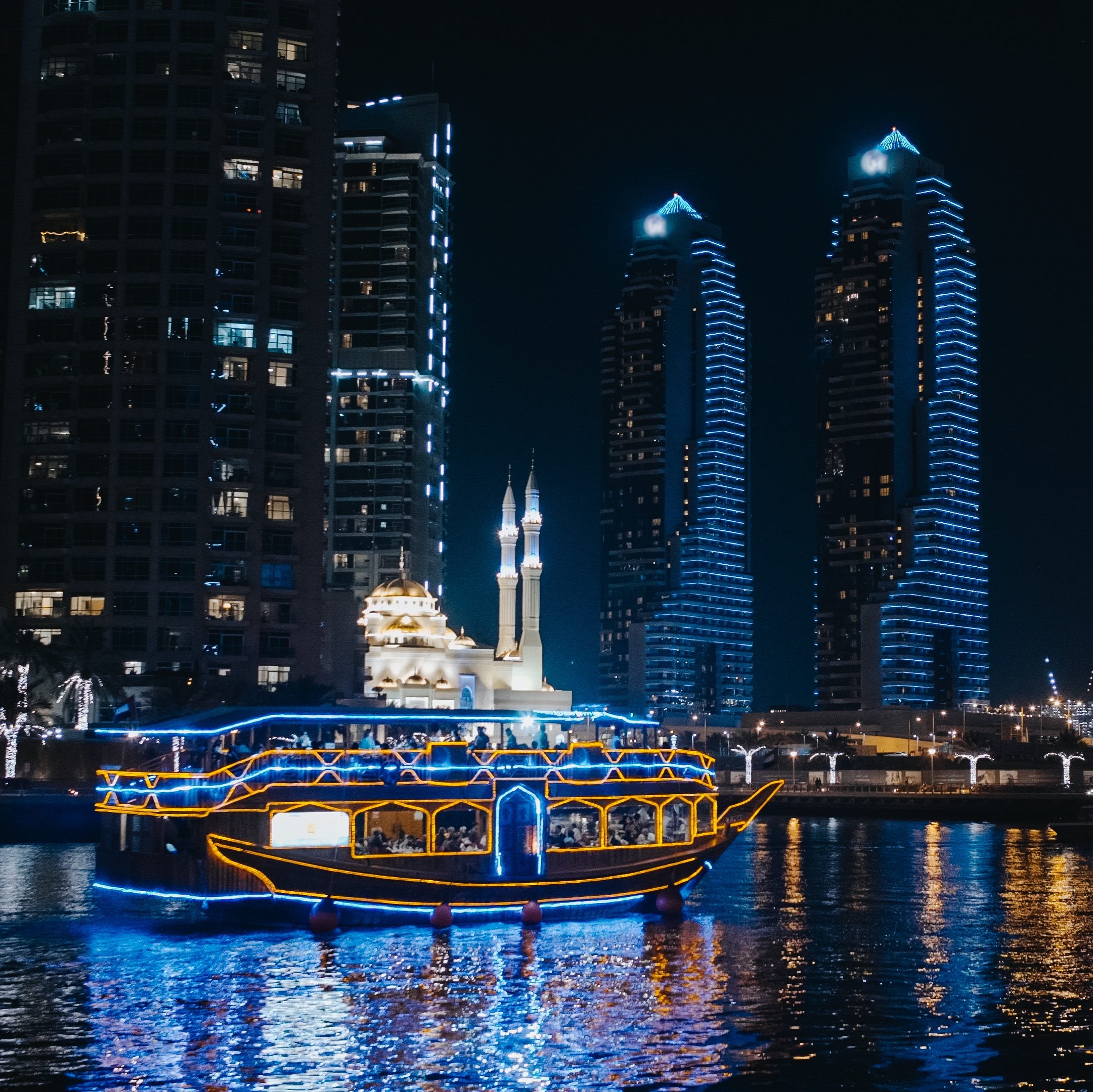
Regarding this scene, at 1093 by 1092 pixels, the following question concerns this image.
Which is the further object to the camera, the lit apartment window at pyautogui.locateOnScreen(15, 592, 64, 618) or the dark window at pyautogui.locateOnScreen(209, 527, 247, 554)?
the dark window at pyautogui.locateOnScreen(209, 527, 247, 554)

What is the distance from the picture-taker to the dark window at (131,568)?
106562 mm

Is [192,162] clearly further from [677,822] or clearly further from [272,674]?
[677,822]

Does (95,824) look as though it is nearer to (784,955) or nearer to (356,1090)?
(784,955)

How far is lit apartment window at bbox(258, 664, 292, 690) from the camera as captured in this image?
359ft

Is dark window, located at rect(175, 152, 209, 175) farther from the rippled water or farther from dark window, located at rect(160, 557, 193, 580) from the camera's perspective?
the rippled water

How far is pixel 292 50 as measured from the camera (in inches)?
4555

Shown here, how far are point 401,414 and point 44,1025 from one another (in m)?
137

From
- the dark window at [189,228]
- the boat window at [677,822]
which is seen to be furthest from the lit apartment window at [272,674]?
the boat window at [677,822]

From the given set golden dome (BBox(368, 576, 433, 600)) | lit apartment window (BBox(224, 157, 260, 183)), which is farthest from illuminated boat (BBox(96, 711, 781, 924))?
golden dome (BBox(368, 576, 433, 600))

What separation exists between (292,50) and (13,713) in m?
52.4

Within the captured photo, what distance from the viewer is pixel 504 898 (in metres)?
49.4

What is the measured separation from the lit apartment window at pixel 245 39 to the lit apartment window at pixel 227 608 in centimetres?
3794

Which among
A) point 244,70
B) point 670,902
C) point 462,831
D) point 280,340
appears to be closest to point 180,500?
point 280,340

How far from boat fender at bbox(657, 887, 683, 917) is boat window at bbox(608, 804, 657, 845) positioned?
161 centimetres
